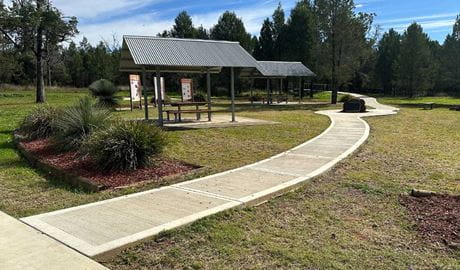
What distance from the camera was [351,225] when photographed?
4.46 meters

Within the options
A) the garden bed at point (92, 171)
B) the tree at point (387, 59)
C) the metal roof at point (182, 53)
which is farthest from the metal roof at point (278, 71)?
the tree at point (387, 59)

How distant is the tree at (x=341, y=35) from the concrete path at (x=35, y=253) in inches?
1198

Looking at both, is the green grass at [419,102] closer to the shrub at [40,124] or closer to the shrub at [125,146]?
the shrub at [40,124]

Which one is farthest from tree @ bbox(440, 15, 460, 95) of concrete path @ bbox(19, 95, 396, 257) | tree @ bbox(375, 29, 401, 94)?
concrete path @ bbox(19, 95, 396, 257)

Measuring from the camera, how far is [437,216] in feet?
15.4

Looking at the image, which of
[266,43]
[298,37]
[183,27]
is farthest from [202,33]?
[298,37]

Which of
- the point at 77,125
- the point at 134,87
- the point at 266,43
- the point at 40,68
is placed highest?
the point at 266,43

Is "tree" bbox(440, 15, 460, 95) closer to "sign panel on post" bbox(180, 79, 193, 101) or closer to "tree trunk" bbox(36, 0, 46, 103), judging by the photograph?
"sign panel on post" bbox(180, 79, 193, 101)

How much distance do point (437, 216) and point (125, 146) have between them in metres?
4.78

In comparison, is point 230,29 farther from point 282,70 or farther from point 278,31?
point 282,70

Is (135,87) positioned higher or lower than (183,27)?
lower

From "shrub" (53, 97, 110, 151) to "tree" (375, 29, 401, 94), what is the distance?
2099 inches

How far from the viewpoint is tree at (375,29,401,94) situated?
184 ft

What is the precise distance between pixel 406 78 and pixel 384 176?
43690mm
